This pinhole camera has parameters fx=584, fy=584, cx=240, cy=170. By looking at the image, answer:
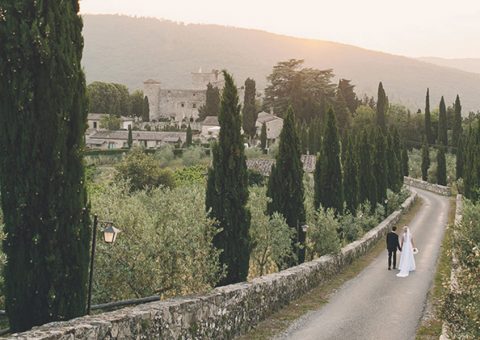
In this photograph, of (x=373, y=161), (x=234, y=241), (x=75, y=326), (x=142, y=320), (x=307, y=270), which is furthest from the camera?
(x=373, y=161)

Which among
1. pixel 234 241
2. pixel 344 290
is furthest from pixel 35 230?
pixel 344 290

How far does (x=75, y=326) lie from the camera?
7.78 m

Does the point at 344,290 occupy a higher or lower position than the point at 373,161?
lower

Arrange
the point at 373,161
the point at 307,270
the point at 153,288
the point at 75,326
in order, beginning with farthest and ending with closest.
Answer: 1. the point at 373,161
2. the point at 307,270
3. the point at 153,288
4. the point at 75,326

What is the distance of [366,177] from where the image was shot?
35.0 metres

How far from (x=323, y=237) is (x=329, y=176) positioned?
5.71m

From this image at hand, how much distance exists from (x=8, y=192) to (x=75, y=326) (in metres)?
2.65

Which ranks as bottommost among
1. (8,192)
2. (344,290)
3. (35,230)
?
(344,290)

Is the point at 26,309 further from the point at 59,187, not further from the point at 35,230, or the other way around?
the point at 59,187

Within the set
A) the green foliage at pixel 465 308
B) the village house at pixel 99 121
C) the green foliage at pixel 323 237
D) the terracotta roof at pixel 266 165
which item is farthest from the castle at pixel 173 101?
the green foliage at pixel 465 308

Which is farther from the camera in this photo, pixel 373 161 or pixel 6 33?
pixel 373 161

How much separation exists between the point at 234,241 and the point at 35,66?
7354 mm

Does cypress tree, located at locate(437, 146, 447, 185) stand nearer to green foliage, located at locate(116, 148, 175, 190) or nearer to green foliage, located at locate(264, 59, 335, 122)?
green foliage, located at locate(116, 148, 175, 190)

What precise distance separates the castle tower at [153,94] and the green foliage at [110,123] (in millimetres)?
31990
